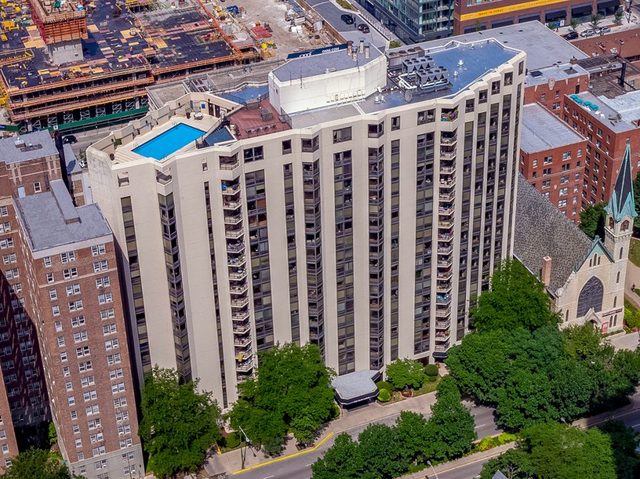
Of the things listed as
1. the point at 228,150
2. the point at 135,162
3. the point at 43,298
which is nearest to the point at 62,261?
the point at 43,298

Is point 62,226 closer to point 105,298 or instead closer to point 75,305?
point 75,305

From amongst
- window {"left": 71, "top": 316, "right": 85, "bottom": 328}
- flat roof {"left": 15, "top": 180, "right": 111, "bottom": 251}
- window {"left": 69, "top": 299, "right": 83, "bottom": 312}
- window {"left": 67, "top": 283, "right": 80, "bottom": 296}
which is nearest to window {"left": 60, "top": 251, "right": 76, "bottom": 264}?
flat roof {"left": 15, "top": 180, "right": 111, "bottom": 251}

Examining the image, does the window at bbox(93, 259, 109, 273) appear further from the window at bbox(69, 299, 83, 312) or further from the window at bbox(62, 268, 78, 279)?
the window at bbox(69, 299, 83, 312)

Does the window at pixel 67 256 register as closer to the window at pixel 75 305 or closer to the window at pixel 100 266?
the window at pixel 100 266

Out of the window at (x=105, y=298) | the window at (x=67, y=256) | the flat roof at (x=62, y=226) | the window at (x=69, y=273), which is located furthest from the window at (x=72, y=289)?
the flat roof at (x=62, y=226)

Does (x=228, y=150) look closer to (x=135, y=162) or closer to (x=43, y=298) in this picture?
(x=135, y=162)

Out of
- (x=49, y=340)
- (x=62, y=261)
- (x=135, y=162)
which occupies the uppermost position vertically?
(x=135, y=162)

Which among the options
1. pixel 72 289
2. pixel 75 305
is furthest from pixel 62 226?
pixel 75 305
